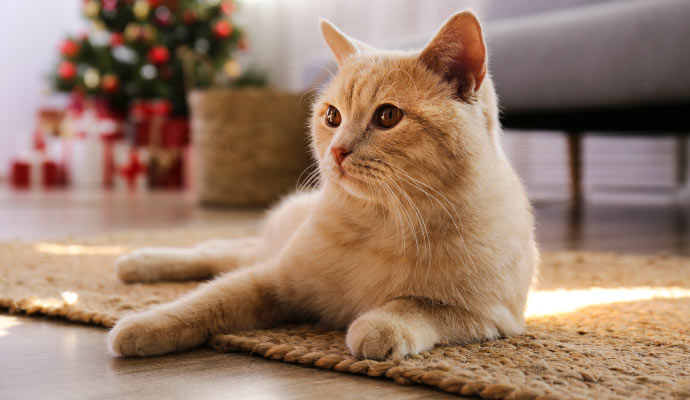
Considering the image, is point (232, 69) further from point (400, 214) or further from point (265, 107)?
point (400, 214)

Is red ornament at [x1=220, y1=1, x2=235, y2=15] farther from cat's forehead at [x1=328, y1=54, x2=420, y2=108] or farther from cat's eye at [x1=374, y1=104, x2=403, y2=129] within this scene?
cat's eye at [x1=374, y1=104, x2=403, y2=129]

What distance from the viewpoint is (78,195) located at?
4.46 metres

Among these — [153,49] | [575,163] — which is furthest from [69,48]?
[575,163]

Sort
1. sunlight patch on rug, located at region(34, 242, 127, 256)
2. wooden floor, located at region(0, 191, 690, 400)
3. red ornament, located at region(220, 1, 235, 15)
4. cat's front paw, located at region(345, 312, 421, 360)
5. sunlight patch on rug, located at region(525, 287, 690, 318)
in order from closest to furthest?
1. wooden floor, located at region(0, 191, 690, 400)
2. cat's front paw, located at region(345, 312, 421, 360)
3. sunlight patch on rug, located at region(525, 287, 690, 318)
4. sunlight patch on rug, located at region(34, 242, 127, 256)
5. red ornament, located at region(220, 1, 235, 15)

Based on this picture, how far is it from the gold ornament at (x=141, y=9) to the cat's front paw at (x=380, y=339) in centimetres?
493

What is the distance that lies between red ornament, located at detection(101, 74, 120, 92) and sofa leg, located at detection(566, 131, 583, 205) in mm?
3689

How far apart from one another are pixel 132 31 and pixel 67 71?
0.67 m

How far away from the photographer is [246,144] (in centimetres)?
351

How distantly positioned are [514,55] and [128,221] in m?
1.67

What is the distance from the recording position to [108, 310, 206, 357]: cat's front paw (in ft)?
2.85

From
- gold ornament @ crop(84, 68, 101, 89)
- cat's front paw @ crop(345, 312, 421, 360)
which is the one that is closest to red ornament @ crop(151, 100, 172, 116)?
gold ornament @ crop(84, 68, 101, 89)

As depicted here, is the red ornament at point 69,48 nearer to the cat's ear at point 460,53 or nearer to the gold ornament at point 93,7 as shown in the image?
the gold ornament at point 93,7

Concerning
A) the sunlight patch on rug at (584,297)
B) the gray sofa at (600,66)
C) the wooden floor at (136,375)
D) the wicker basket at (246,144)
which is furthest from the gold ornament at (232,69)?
the wooden floor at (136,375)

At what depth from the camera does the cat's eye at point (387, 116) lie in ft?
3.25
